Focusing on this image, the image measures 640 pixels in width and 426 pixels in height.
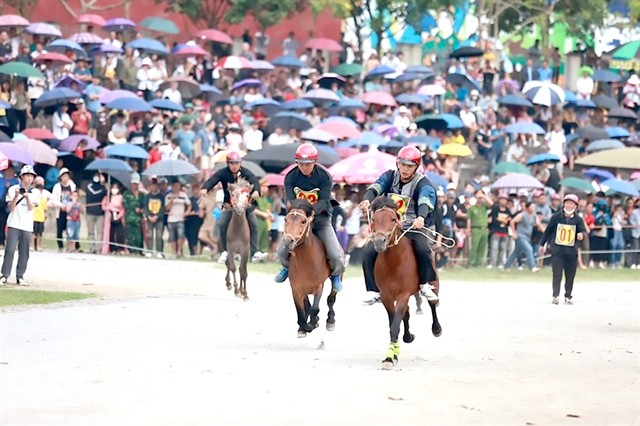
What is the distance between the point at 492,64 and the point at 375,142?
1063 cm

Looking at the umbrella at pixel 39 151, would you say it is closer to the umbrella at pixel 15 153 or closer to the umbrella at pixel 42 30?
the umbrella at pixel 15 153

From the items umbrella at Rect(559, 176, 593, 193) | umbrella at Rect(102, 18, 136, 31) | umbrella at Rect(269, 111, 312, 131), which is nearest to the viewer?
umbrella at Rect(269, 111, 312, 131)

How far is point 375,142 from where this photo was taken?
3594cm

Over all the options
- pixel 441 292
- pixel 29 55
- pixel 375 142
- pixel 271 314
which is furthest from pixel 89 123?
pixel 271 314

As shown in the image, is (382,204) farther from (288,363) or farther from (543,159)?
(543,159)

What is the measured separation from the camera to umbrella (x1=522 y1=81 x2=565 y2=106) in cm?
4000

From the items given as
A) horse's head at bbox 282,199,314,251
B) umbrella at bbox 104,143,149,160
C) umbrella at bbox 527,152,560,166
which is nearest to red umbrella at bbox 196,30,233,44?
umbrella at bbox 527,152,560,166

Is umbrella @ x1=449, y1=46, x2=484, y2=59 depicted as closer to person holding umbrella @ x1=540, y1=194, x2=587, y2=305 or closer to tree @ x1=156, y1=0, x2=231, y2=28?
tree @ x1=156, y1=0, x2=231, y2=28

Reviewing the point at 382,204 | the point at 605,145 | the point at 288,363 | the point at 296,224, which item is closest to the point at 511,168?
the point at 605,145

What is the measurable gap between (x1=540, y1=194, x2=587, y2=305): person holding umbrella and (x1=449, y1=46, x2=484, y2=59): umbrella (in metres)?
18.0

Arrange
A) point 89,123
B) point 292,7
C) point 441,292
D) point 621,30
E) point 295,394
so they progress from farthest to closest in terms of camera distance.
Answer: point 621,30
point 292,7
point 89,123
point 441,292
point 295,394

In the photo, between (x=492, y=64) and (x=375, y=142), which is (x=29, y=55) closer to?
(x=375, y=142)

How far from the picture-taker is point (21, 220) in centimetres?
2317

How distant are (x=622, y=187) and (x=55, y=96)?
13.4 metres
